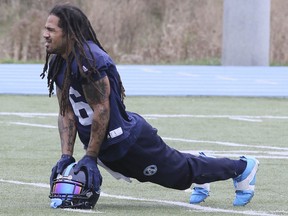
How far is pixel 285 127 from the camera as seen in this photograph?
1370 centimetres

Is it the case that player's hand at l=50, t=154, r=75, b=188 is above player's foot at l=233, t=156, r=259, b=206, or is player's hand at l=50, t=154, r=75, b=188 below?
above

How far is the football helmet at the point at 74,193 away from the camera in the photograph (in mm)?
7535

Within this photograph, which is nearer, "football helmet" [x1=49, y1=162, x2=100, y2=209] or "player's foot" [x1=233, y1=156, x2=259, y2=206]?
"football helmet" [x1=49, y1=162, x2=100, y2=209]

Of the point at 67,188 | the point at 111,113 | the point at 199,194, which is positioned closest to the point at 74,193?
the point at 67,188

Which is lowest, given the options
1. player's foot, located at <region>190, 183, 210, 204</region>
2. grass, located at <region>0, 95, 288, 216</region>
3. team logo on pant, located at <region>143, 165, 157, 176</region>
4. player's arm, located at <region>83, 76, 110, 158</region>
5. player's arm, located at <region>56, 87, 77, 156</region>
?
grass, located at <region>0, 95, 288, 216</region>

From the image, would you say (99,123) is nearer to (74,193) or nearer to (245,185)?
(74,193)

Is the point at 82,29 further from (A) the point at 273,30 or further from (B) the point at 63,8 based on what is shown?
(A) the point at 273,30

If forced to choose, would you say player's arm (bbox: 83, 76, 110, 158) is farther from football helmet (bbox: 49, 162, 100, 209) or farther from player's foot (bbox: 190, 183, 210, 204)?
player's foot (bbox: 190, 183, 210, 204)

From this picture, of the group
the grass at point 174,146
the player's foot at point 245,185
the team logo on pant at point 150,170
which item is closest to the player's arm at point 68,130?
the grass at point 174,146

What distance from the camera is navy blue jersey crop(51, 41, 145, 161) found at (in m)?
7.59

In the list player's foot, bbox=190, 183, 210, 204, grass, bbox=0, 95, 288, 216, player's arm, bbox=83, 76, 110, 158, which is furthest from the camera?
player's foot, bbox=190, 183, 210, 204

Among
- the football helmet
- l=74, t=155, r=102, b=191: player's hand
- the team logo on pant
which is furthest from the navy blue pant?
the football helmet

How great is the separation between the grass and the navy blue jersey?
44cm

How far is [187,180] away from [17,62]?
17.1 metres
